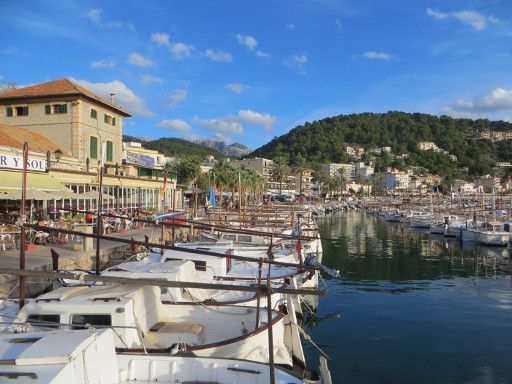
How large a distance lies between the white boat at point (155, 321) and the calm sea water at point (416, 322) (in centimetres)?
381

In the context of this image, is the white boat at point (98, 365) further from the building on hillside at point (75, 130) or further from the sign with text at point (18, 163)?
the building on hillside at point (75, 130)

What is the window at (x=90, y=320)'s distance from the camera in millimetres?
10461

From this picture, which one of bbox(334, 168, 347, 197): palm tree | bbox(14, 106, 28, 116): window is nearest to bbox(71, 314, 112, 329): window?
bbox(14, 106, 28, 116): window

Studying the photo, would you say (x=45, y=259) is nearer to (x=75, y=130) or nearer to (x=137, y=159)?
(x=75, y=130)

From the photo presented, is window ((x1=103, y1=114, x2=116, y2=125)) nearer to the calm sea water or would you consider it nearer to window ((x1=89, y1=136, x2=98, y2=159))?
window ((x1=89, y1=136, x2=98, y2=159))

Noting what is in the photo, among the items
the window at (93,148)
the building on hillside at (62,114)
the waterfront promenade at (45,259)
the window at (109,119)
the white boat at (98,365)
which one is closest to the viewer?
the white boat at (98,365)

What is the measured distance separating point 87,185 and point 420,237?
43.2 metres

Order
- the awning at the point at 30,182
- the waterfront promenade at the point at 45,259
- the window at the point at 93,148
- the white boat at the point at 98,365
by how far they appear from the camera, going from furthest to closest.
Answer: the window at the point at 93,148 < the awning at the point at 30,182 < the waterfront promenade at the point at 45,259 < the white boat at the point at 98,365

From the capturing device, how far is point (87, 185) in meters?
34.3

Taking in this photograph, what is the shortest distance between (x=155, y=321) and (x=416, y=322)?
42.1ft

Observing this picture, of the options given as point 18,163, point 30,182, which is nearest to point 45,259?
point 30,182

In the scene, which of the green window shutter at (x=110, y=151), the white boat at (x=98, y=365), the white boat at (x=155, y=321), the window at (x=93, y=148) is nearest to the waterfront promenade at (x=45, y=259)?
the white boat at (x=155, y=321)

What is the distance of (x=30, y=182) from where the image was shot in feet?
81.3

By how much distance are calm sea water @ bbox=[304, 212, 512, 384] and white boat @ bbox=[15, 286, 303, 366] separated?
12.5 feet
